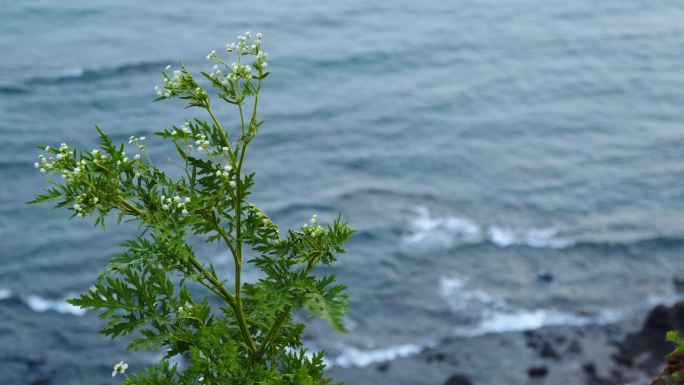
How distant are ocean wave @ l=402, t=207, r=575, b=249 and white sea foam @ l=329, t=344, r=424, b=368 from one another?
16.3 feet

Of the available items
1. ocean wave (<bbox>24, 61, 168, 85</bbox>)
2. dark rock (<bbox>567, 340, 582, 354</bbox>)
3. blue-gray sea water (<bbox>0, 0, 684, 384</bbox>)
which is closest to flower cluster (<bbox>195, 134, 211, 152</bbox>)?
blue-gray sea water (<bbox>0, 0, 684, 384</bbox>)

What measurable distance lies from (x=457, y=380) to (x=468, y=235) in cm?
688

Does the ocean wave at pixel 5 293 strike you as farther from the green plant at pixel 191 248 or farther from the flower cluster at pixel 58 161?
the flower cluster at pixel 58 161

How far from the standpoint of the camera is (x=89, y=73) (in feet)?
114

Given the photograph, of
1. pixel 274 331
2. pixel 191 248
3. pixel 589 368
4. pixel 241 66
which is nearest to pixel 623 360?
pixel 589 368

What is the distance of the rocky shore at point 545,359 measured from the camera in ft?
62.7

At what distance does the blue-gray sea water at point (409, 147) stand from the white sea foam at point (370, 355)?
65 millimetres

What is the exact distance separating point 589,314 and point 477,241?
4.59 m

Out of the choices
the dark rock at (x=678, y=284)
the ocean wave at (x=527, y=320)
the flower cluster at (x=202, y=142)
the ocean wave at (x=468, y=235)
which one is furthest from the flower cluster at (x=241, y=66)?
the dark rock at (x=678, y=284)

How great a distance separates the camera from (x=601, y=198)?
2747 centimetres

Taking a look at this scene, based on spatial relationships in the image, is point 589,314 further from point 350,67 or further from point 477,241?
point 350,67

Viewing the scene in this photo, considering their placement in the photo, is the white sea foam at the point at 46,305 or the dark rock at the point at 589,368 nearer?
the dark rock at the point at 589,368

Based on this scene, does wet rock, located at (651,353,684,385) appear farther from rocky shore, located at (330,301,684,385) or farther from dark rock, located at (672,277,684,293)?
dark rock, located at (672,277,684,293)

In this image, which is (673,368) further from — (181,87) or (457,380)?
(181,87)
